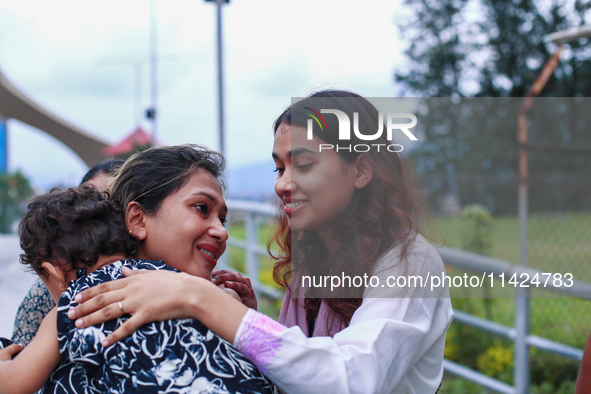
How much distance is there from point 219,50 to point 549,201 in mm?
7173

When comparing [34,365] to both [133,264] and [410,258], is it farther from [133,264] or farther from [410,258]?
[410,258]

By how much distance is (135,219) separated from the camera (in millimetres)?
1376

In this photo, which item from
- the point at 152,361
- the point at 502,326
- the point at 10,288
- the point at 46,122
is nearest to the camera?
the point at 152,361

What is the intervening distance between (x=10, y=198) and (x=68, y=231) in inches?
525

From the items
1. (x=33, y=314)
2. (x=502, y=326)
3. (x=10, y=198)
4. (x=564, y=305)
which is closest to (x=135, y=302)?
(x=33, y=314)

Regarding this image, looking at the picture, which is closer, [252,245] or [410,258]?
[410,258]

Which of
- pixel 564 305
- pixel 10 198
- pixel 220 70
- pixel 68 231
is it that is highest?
pixel 220 70

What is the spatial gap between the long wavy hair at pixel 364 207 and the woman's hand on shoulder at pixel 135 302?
0.48m

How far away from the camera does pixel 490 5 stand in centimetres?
1923

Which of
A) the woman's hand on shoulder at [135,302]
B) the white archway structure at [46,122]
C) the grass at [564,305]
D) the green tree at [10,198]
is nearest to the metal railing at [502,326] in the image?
the grass at [564,305]

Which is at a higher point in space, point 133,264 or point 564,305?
point 133,264

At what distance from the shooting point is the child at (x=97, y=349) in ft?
3.49

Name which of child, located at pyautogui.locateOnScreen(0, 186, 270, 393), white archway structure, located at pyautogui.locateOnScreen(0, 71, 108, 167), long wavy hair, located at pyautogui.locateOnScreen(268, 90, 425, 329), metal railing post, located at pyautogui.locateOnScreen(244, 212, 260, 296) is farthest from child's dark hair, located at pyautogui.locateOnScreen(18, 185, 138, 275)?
white archway structure, located at pyautogui.locateOnScreen(0, 71, 108, 167)

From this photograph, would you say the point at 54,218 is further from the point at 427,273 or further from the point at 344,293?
the point at 427,273
